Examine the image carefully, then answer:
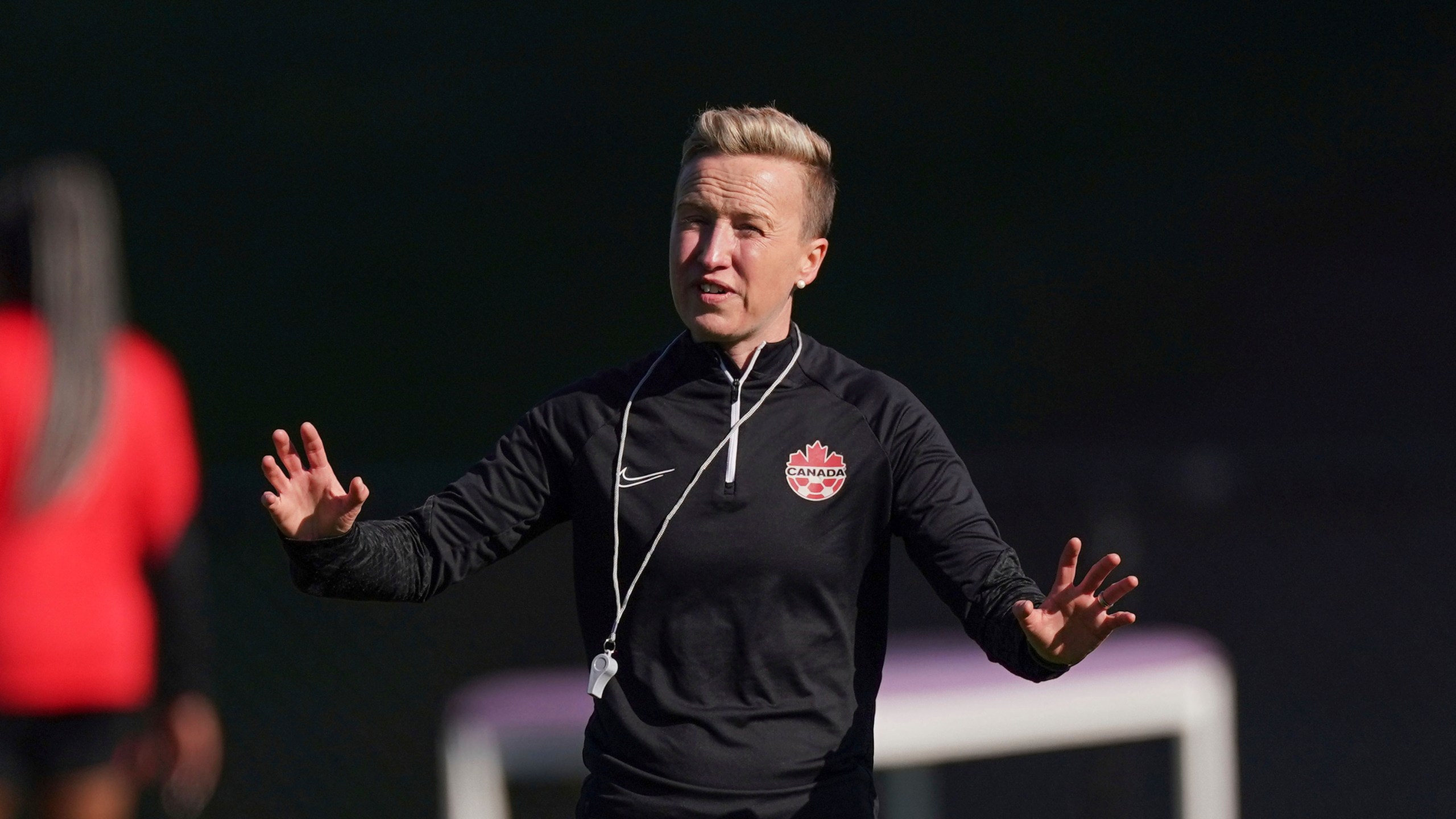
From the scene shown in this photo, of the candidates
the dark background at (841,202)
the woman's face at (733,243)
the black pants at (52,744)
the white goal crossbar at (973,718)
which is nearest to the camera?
the woman's face at (733,243)

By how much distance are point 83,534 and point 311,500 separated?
162 centimetres

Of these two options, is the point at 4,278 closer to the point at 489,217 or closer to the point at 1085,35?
the point at 489,217

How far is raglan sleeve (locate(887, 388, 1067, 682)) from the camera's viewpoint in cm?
241

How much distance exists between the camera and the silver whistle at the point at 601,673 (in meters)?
2.51

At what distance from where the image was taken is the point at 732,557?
250 centimetres

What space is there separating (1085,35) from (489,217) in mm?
4588

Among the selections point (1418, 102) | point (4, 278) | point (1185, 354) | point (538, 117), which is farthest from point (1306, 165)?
point (4, 278)

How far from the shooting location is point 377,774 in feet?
19.8

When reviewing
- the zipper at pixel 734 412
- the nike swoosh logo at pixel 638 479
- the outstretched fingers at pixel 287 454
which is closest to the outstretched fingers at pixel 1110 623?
the zipper at pixel 734 412

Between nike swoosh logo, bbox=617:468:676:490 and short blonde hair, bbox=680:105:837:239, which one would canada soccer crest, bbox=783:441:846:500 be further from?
short blonde hair, bbox=680:105:837:239

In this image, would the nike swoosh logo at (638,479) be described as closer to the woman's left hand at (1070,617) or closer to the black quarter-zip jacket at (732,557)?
the black quarter-zip jacket at (732,557)

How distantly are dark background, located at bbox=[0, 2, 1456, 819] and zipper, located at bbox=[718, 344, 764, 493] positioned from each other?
7559mm

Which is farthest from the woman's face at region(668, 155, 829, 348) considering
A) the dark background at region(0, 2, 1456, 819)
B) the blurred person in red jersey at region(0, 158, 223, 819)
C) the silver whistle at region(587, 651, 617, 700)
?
the dark background at region(0, 2, 1456, 819)

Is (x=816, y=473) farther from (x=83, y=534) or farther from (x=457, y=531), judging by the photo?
(x=83, y=534)
